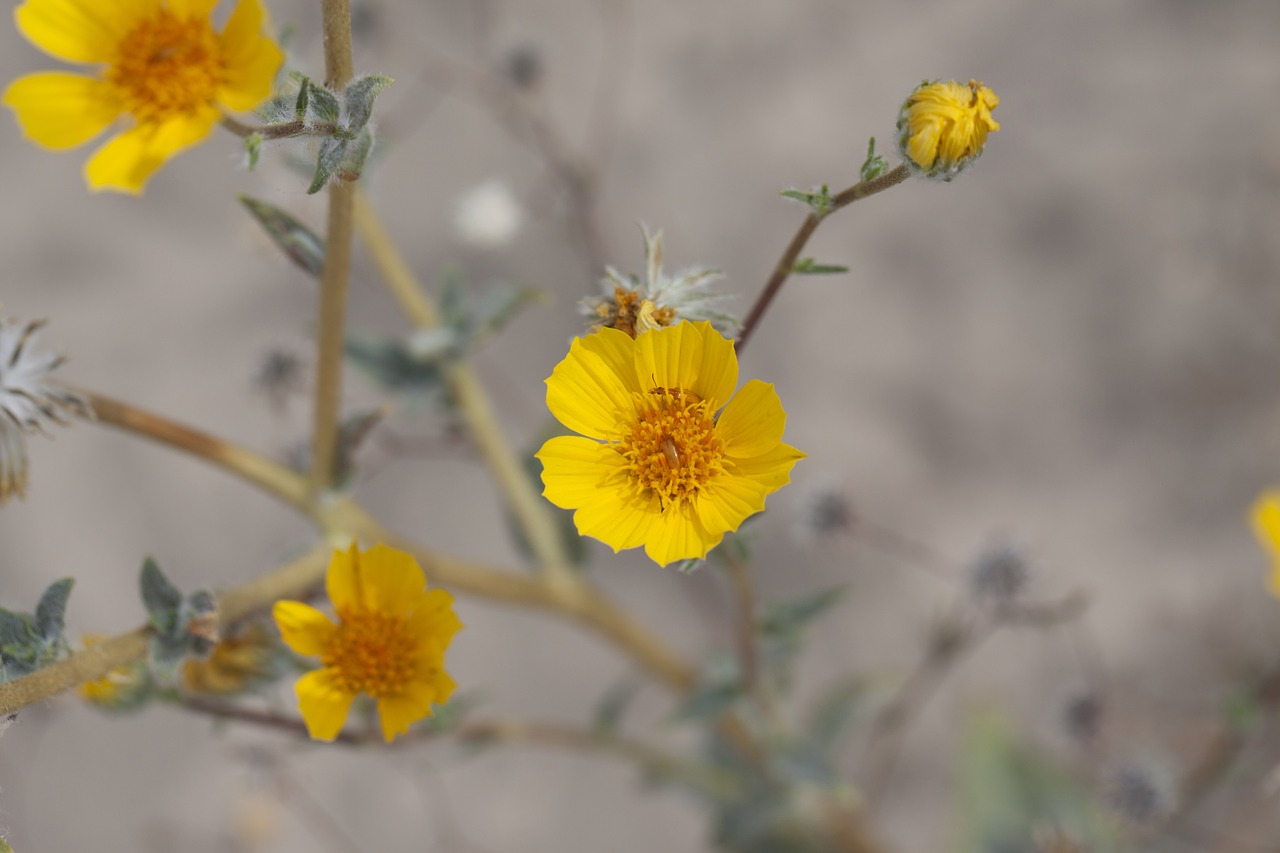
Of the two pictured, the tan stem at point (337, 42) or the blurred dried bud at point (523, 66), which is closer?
the tan stem at point (337, 42)

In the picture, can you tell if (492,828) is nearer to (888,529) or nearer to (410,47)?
(888,529)

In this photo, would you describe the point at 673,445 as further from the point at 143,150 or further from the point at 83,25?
the point at 83,25

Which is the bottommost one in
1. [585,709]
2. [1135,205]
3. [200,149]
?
[585,709]

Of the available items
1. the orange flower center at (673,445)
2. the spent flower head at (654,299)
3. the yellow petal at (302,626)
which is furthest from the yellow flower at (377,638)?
the spent flower head at (654,299)

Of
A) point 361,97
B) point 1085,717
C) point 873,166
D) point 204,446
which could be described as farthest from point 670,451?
point 1085,717

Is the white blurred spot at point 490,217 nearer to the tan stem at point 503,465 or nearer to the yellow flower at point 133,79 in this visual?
the tan stem at point 503,465

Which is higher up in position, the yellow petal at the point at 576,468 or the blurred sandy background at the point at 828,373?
the blurred sandy background at the point at 828,373

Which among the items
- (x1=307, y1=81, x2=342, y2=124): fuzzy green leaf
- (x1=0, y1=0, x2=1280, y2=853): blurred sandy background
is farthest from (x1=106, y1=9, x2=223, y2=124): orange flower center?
(x1=0, y1=0, x2=1280, y2=853): blurred sandy background

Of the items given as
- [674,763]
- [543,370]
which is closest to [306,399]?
[543,370]
